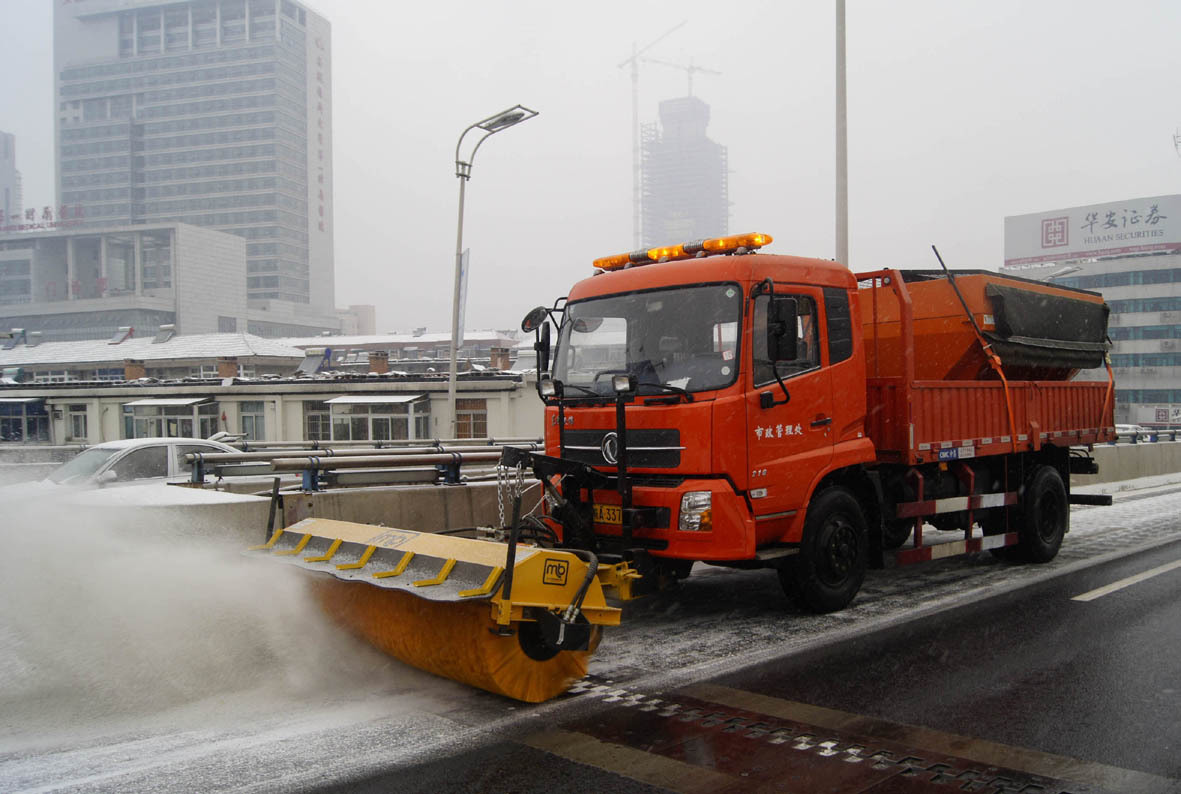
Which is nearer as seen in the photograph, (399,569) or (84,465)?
(399,569)

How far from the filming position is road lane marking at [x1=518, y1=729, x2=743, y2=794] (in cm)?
417

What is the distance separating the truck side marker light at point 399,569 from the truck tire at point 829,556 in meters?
3.11

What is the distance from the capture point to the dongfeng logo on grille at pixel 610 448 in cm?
675

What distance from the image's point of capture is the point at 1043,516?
9.85m

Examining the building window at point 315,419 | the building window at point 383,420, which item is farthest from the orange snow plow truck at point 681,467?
the building window at point 315,419

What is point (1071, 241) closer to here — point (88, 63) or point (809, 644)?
point (809, 644)

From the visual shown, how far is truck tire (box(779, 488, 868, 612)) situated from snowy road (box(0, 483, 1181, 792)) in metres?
0.25

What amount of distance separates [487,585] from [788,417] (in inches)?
114

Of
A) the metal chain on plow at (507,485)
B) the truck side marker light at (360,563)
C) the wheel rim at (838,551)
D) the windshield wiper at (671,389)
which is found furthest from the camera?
the wheel rim at (838,551)

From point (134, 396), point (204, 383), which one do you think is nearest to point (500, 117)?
point (204, 383)

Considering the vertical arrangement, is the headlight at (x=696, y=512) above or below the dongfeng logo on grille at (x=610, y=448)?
below

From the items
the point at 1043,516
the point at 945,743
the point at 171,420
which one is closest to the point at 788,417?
the point at 945,743

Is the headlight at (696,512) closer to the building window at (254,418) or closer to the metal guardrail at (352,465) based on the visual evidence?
the metal guardrail at (352,465)

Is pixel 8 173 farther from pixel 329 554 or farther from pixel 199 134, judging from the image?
pixel 329 554
